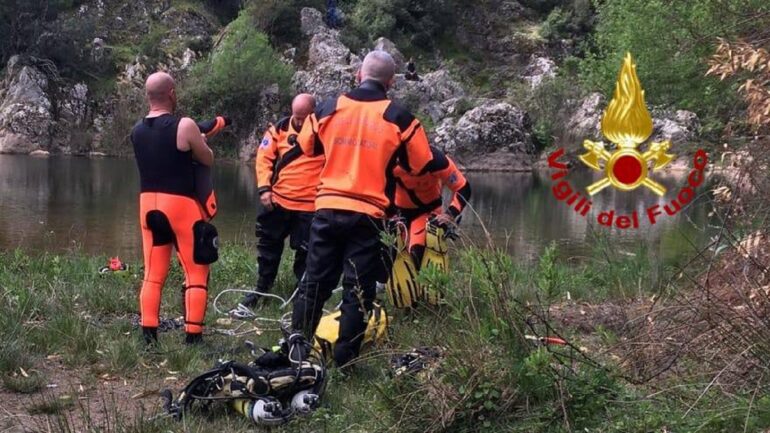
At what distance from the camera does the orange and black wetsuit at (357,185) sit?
3.98m

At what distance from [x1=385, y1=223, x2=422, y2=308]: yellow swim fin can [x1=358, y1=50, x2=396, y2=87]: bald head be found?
4.18 ft

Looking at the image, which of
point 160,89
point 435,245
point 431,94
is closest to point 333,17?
point 431,94

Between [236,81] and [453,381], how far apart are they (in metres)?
44.8

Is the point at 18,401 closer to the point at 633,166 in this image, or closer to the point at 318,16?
the point at 633,166

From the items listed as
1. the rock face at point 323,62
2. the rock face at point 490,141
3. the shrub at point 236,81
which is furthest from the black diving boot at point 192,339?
the shrub at point 236,81

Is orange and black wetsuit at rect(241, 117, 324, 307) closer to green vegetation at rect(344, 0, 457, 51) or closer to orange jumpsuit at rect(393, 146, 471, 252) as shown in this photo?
orange jumpsuit at rect(393, 146, 471, 252)

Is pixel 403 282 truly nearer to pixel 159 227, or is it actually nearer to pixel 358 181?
pixel 358 181

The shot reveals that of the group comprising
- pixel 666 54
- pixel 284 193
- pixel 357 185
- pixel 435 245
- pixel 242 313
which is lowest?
pixel 242 313

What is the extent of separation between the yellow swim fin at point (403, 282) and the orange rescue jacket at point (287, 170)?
3.50 feet

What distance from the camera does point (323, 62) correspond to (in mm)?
49656

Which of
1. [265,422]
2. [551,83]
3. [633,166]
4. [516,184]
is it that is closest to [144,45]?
[551,83]

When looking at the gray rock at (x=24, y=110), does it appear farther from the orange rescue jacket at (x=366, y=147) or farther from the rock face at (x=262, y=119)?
the orange rescue jacket at (x=366, y=147)

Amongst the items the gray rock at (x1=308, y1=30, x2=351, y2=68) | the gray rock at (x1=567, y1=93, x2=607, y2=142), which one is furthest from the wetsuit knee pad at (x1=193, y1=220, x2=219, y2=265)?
the gray rock at (x1=308, y1=30, x2=351, y2=68)

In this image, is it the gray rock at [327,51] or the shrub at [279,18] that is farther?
the shrub at [279,18]
